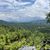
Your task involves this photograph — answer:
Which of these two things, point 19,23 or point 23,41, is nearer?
point 23,41

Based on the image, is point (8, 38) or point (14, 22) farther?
point (14, 22)

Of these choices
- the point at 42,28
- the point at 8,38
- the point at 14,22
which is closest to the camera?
the point at 8,38

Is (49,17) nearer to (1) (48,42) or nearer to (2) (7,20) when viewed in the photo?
(1) (48,42)

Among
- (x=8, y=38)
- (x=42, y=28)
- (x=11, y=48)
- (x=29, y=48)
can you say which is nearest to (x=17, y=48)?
(x=11, y=48)

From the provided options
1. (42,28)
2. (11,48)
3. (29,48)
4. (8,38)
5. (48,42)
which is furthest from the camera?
(42,28)

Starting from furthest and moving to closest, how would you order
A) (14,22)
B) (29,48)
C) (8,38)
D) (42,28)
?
(14,22) < (42,28) < (8,38) < (29,48)

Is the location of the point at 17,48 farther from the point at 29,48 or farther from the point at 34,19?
the point at 34,19

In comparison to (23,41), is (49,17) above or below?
above

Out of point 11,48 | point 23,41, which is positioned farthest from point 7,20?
point 11,48

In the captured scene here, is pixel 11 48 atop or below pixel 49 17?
below
